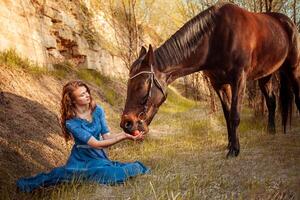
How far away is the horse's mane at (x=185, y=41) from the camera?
4.86 metres

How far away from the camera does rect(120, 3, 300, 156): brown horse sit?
4410 mm

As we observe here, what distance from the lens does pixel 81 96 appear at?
4027mm

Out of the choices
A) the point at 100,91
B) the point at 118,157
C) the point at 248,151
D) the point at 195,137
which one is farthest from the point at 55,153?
the point at 100,91

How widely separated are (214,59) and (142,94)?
1342 millimetres

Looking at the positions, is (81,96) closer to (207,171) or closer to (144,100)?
(144,100)

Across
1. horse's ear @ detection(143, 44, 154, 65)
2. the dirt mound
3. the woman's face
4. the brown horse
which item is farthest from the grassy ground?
horse's ear @ detection(143, 44, 154, 65)

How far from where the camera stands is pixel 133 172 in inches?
154

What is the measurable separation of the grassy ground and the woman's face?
86cm

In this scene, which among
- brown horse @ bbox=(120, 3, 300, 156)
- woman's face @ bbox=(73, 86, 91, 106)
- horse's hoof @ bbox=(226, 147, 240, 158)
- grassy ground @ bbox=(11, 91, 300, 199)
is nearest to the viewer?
grassy ground @ bbox=(11, 91, 300, 199)

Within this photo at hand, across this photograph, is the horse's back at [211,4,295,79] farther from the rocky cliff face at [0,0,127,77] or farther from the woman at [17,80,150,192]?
the rocky cliff face at [0,0,127,77]

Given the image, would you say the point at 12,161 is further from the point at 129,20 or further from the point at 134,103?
the point at 129,20

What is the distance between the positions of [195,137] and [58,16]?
22.4ft

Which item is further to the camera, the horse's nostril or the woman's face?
the horse's nostril

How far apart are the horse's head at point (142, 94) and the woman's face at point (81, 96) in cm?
A: 46
